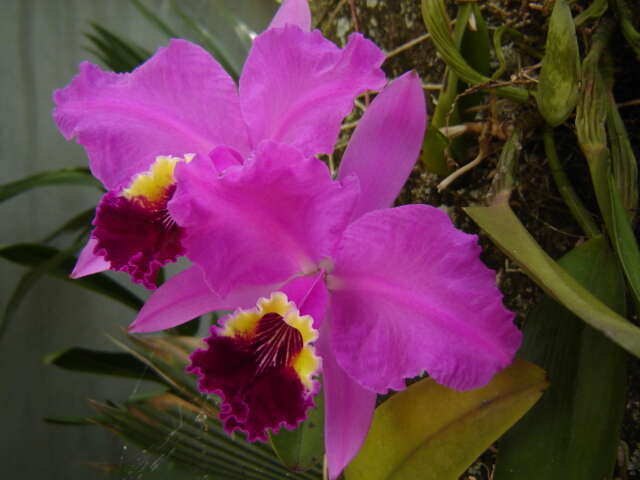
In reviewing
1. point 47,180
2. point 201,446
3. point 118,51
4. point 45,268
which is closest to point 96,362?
point 45,268

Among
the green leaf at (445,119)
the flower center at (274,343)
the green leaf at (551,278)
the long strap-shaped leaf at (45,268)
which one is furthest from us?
the long strap-shaped leaf at (45,268)

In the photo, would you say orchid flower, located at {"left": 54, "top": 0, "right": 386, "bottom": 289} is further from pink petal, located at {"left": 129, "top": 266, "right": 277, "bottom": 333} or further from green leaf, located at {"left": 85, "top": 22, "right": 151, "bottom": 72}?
green leaf, located at {"left": 85, "top": 22, "right": 151, "bottom": 72}

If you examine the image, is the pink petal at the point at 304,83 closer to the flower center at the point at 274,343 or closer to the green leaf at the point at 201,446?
the flower center at the point at 274,343

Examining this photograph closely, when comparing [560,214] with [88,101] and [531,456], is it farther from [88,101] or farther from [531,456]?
[88,101]

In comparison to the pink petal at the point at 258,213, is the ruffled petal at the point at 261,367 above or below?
below


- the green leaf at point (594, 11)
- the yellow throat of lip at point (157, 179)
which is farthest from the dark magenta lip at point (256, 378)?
the green leaf at point (594, 11)
